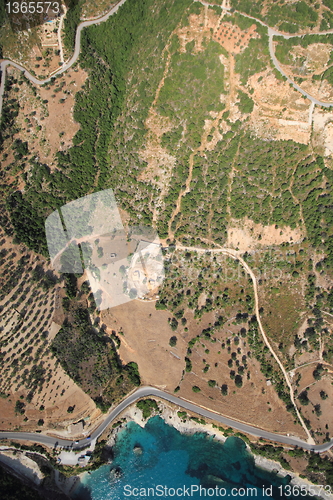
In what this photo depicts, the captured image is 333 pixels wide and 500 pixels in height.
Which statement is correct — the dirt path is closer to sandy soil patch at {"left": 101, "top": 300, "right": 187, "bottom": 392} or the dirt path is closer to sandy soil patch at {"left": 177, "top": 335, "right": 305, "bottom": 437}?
sandy soil patch at {"left": 177, "top": 335, "right": 305, "bottom": 437}

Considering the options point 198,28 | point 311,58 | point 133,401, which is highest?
point 198,28

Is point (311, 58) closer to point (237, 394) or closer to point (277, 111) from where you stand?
point (277, 111)

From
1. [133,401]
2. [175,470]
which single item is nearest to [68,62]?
[133,401]

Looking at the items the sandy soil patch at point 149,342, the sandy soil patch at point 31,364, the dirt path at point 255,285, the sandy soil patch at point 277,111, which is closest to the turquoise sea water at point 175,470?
the sandy soil patch at point 149,342

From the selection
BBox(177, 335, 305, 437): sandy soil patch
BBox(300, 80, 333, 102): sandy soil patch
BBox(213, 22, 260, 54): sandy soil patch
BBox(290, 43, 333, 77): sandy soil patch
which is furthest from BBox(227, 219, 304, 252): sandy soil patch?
BBox(213, 22, 260, 54): sandy soil patch

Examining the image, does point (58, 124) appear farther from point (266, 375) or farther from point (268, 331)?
point (266, 375)

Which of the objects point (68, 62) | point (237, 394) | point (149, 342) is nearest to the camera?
point (68, 62)

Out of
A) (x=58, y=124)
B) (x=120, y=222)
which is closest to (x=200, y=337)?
(x=120, y=222)
